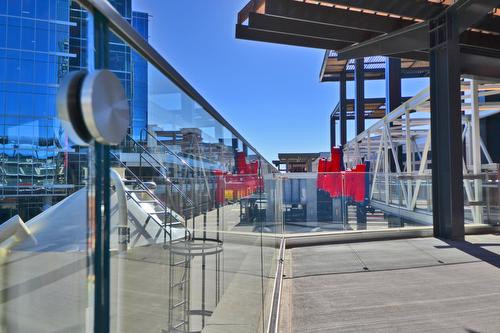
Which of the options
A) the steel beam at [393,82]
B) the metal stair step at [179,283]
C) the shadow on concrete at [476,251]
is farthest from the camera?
the steel beam at [393,82]

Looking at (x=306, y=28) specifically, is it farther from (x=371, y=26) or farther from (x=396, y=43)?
(x=396, y=43)

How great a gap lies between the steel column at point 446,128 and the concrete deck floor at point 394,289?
91 cm

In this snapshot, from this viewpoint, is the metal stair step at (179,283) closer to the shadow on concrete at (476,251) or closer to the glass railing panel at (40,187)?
the glass railing panel at (40,187)

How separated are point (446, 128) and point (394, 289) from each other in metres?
5.10

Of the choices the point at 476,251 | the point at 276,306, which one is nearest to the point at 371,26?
the point at 476,251

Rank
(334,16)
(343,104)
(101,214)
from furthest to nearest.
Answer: (343,104) < (334,16) < (101,214)

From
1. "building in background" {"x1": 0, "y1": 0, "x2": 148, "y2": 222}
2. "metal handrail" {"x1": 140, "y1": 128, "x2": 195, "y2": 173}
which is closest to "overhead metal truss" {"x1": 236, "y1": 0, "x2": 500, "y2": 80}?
"building in background" {"x1": 0, "y1": 0, "x2": 148, "y2": 222}

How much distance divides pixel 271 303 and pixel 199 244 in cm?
239

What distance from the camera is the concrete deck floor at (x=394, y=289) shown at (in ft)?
13.4

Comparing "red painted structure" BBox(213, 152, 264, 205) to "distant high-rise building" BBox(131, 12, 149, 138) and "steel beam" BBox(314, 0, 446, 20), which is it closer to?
"distant high-rise building" BBox(131, 12, 149, 138)

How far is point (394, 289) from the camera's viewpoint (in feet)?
17.2

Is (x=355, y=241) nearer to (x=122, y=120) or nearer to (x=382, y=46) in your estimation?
(x=382, y=46)

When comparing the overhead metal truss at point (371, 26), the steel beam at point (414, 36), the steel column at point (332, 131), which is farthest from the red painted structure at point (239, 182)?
the steel column at point (332, 131)

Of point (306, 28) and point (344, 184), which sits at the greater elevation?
point (306, 28)
